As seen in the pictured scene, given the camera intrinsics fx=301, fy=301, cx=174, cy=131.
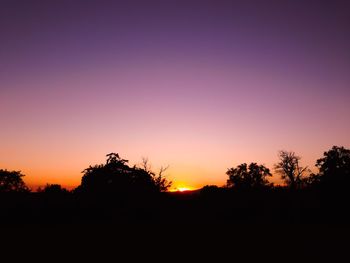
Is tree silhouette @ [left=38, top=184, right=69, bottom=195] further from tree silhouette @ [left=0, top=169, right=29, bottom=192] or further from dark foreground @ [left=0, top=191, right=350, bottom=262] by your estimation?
tree silhouette @ [left=0, top=169, right=29, bottom=192]

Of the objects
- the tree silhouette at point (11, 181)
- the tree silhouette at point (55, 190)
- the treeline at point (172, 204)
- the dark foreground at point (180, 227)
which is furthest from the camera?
the tree silhouette at point (11, 181)

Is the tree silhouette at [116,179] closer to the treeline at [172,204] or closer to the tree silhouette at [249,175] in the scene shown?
the treeline at [172,204]

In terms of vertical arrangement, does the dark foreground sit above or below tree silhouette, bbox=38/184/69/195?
below

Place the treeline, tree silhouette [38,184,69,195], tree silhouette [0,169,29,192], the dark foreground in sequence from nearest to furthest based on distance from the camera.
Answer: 1. the dark foreground
2. the treeline
3. tree silhouette [38,184,69,195]
4. tree silhouette [0,169,29,192]

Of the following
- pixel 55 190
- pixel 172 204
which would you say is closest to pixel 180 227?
pixel 172 204

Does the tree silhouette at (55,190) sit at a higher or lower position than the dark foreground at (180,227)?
higher

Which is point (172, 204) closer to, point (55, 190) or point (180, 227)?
point (180, 227)

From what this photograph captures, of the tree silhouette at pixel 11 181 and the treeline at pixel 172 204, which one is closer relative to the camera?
the treeline at pixel 172 204

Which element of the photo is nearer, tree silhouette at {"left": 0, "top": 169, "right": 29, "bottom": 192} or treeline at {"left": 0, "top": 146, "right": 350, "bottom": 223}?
treeline at {"left": 0, "top": 146, "right": 350, "bottom": 223}

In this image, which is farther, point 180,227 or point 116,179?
point 116,179

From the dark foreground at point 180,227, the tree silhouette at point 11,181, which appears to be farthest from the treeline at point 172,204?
the tree silhouette at point 11,181

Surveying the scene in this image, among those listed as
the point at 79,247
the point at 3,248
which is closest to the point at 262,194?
the point at 79,247

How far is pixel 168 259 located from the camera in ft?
52.9

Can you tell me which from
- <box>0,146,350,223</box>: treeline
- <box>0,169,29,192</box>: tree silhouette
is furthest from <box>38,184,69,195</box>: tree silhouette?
<box>0,169,29,192</box>: tree silhouette
